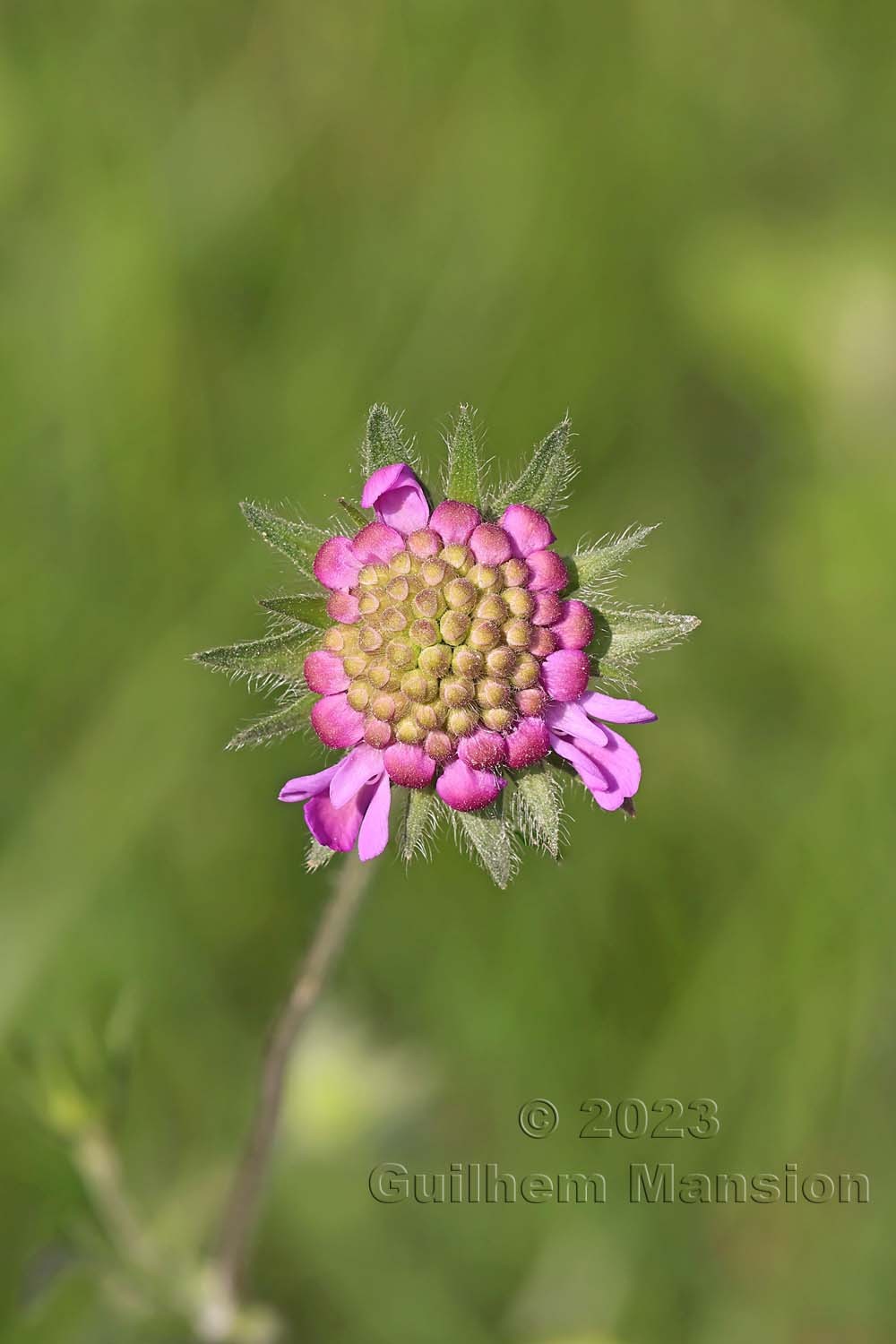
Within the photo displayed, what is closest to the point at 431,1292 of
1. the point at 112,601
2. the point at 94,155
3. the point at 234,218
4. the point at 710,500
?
the point at 112,601

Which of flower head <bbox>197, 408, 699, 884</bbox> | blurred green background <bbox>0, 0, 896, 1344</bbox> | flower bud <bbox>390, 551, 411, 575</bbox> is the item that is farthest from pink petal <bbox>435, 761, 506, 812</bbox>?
blurred green background <bbox>0, 0, 896, 1344</bbox>

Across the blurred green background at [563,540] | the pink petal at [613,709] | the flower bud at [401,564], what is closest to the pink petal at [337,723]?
the flower bud at [401,564]

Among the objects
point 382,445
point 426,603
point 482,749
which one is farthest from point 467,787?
point 382,445

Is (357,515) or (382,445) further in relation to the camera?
(357,515)

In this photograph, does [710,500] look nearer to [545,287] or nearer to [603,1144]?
[545,287]

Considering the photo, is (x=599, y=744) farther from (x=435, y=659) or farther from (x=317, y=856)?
(x=317, y=856)

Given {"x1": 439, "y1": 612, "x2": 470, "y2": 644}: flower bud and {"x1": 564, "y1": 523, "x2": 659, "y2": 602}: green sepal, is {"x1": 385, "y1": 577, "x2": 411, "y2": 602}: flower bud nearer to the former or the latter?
{"x1": 439, "y1": 612, "x2": 470, "y2": 644}: flower bud

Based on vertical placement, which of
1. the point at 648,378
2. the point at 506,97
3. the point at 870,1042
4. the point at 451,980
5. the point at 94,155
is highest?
the point at 506,97
